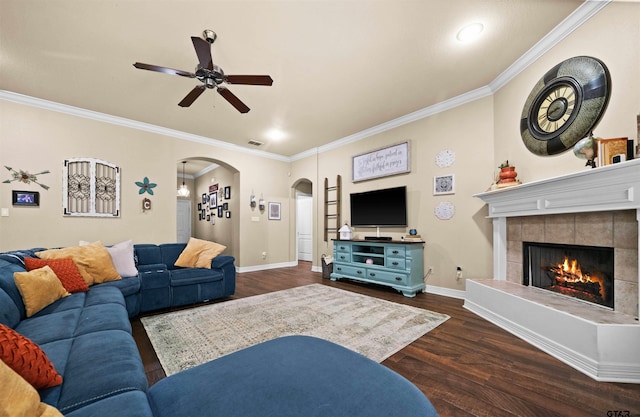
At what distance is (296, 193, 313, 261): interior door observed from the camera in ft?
25.4

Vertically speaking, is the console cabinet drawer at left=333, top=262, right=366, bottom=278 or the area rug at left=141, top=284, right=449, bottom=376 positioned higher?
the console cabinet drawer at left=333, top=262, right=366, bottom=278

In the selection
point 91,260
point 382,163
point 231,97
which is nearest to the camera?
point 91,260

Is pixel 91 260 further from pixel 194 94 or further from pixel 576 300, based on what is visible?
pixel 576 300

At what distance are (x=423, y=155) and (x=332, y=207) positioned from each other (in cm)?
223

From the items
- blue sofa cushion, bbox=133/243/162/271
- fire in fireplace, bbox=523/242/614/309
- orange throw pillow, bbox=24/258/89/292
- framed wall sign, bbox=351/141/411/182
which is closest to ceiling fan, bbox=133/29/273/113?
orange throw pillow, bbox=24/258/89/292

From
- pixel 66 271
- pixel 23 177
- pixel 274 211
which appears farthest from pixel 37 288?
pixel 274 211

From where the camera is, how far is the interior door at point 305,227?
7.74m

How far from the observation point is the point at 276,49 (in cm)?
261

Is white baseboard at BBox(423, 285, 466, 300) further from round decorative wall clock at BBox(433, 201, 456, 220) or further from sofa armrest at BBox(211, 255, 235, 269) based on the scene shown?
sofa armrest at BBox(211, 255, 235, 269)

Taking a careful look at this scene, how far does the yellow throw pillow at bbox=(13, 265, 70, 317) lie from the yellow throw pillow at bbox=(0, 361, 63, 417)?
171 centimetres

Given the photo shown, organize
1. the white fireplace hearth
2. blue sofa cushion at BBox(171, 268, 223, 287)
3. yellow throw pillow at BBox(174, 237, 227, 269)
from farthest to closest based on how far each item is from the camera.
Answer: yellow throw pillow at BBox(174, 237, 227, 269) → blue sofa cushion at BBox(171, 268, 223, 287) → the white fireplace hearth

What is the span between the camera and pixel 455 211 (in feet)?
11.9

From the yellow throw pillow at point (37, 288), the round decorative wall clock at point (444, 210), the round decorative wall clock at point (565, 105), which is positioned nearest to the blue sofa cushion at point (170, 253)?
the yellow throw pillow at point (37, 288)

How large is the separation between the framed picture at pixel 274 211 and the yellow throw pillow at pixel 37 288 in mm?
4290
